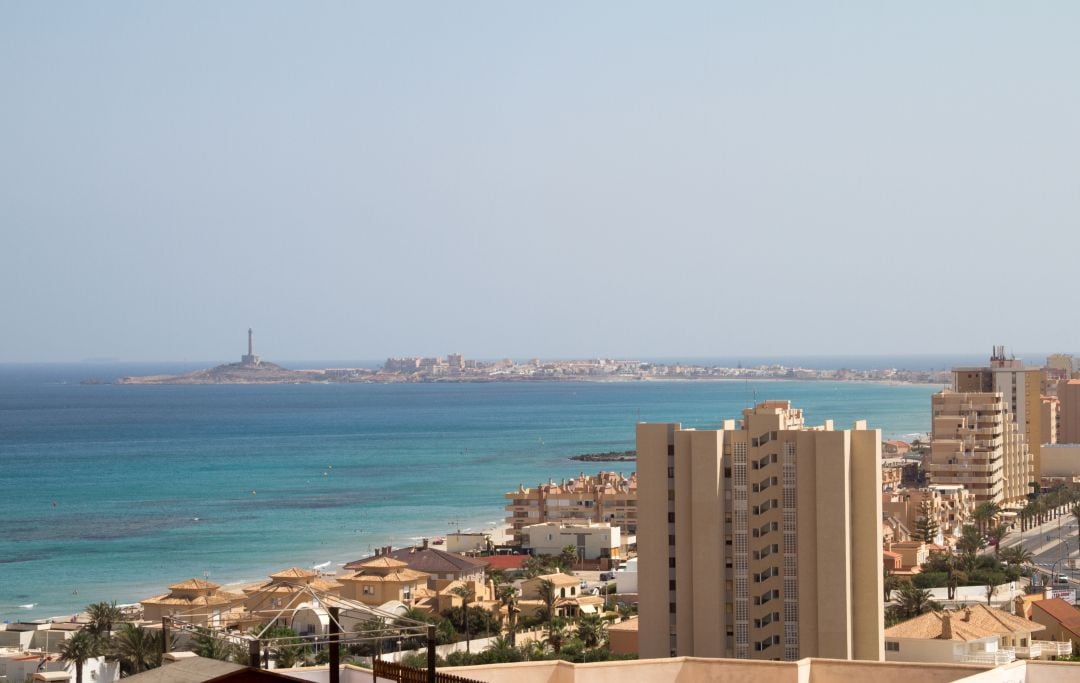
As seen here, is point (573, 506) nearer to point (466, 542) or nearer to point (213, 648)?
point (466, 542)

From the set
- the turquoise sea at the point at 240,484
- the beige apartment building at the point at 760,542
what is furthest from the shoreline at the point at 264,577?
the beige apartment building at the point at 760,542

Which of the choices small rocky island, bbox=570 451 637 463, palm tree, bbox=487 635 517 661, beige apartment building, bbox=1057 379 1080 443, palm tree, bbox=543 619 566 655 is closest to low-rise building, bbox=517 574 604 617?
palm tree, bbox=543 619 566 655

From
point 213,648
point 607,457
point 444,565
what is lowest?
point 607,457

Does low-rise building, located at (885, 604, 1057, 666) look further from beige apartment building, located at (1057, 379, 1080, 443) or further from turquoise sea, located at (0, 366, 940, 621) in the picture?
beige apartment building, located at (1057, 379, 1080, 443)

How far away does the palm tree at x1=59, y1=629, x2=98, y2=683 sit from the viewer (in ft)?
109

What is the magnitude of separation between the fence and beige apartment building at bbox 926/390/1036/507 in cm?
7138

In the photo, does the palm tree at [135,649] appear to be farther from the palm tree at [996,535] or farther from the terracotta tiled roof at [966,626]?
the palm tree at [996,535]

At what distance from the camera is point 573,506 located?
7162cm

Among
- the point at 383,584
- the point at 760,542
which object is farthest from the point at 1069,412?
the point at 760,542

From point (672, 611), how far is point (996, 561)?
26.0m

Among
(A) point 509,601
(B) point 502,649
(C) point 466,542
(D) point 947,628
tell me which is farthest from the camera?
(C) point 466,542

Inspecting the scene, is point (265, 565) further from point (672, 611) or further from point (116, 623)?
point (672, 611)

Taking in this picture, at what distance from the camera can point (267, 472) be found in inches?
4530

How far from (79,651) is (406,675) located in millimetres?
25541
